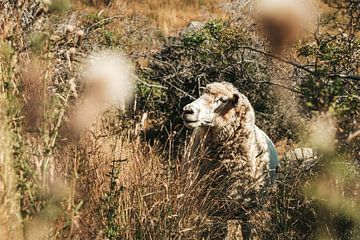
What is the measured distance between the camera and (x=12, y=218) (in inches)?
120

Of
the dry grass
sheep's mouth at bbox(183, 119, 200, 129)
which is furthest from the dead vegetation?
the dry grass

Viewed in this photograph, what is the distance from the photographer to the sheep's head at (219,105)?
5.59 metres

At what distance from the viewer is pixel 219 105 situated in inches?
225

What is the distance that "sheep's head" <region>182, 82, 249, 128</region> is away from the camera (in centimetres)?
559

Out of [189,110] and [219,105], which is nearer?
[189,110]

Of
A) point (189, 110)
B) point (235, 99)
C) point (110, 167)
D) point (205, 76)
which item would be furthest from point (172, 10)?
point (110, 167)

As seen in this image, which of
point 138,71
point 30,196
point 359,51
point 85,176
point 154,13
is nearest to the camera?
point 30,196

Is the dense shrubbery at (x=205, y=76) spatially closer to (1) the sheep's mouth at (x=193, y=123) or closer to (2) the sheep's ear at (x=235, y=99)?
(2) the sheep's ear at (x=235, y=99)

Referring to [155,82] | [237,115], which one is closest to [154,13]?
[155,82]

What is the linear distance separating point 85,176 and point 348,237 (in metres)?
2.01

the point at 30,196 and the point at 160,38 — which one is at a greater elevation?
the point at 30,196

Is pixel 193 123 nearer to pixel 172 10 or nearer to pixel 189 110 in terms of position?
pixel 189 110

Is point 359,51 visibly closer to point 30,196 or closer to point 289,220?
point 289,220

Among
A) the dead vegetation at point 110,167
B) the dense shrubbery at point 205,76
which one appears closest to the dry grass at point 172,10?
the dense shrubbery at point 205,76
